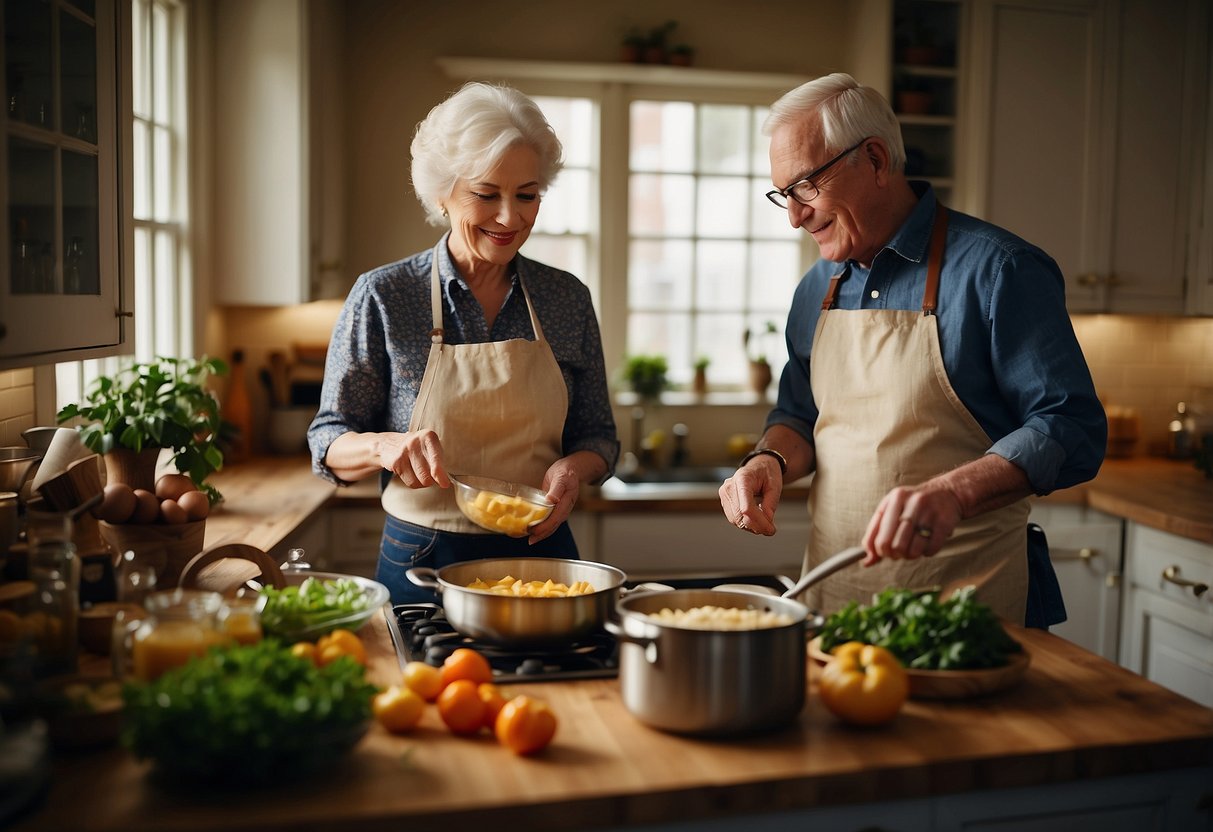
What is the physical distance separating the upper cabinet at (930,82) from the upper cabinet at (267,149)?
6.89 feet

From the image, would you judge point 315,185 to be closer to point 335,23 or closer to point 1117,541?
point 335,23

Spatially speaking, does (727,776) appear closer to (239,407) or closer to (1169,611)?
(1169,611)

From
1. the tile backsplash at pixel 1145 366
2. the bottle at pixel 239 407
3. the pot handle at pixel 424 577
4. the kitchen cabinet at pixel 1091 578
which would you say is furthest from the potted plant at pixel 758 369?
the pot handle at pixel 424 577

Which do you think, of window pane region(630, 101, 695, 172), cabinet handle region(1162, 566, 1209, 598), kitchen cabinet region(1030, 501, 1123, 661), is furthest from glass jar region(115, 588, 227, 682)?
window pane region(630, 101, 695, 172)

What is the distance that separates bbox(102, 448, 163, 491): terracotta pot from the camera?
89.6 inches

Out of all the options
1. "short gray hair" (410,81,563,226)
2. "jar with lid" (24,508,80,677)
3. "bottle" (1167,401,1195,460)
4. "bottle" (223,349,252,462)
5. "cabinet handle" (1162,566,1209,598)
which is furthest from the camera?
"bottle" (1167,401,1195,460)

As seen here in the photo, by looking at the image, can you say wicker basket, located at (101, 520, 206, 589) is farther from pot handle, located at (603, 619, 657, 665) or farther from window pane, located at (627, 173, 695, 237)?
window pane, located at (627, 173, 695, 237)

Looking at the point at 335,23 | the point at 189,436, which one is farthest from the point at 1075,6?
the point at 189,436

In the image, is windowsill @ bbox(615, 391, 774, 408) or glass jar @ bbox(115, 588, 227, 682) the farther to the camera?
windowsill @ bbox(615, 391, 774, 408)

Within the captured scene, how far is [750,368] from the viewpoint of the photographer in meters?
4.49

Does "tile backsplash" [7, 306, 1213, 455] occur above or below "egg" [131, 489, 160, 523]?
above

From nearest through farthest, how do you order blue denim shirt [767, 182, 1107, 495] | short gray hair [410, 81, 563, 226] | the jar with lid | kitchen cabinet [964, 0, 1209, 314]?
the jar with lid < blue denim shirt [767, 182, 1107, 495] < short gray hair [410, 81, 563, 226] < kitchen cabinet [964, 0, 1209, 314]

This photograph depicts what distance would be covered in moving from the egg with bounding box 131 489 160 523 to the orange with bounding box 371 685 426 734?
821 mm

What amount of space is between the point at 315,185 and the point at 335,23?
27.7 inches
